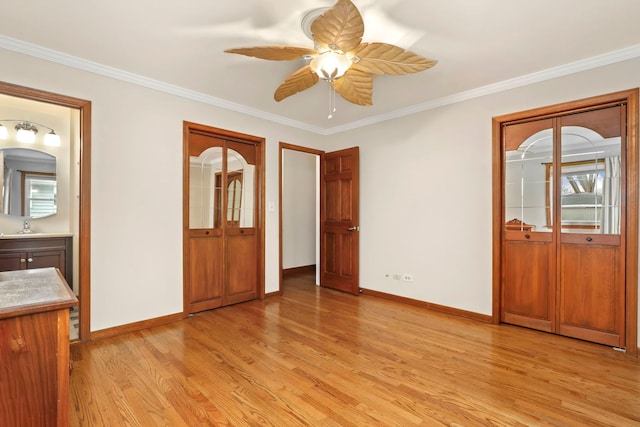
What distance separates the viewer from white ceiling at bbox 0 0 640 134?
6.59 ft

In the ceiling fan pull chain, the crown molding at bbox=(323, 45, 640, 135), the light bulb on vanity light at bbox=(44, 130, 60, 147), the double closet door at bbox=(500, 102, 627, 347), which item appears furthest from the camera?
the light bulb on vanity light at bbox=(44, 130, 60, 147)

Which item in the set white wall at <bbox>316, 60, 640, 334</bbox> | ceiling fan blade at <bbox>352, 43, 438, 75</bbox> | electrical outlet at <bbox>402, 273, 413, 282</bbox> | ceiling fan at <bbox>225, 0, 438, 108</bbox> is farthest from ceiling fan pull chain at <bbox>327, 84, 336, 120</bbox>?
electrical outlet at <bbox>402, 273, 413, 282</bbox>

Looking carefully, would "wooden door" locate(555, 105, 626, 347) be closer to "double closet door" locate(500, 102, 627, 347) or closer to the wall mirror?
"double closet door" locate(500, 102, 627, 347)

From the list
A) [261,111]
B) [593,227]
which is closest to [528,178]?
[593,227]

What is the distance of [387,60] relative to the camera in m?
2.11

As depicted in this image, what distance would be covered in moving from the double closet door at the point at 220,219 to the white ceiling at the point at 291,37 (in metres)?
0.75

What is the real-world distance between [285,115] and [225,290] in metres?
2.49

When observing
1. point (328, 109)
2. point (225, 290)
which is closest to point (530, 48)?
point (328, 109)

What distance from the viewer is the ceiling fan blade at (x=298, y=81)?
234 centimetres

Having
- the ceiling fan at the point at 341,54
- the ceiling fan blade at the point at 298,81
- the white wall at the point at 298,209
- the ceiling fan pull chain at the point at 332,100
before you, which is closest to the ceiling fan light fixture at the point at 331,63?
the ceiling fan at the point at 341,54

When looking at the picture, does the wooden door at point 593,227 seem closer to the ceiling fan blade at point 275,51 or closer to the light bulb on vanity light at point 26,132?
the ceiling fan blade at point 275,51

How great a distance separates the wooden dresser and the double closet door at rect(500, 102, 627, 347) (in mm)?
3618

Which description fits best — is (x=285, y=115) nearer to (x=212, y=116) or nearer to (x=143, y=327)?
(x=212, y=116)

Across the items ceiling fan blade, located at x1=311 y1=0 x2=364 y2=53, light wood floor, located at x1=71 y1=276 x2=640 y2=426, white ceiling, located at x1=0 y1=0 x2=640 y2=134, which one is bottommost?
light wood floor, located at x1=71 y1=276 x2=640 y2=426
